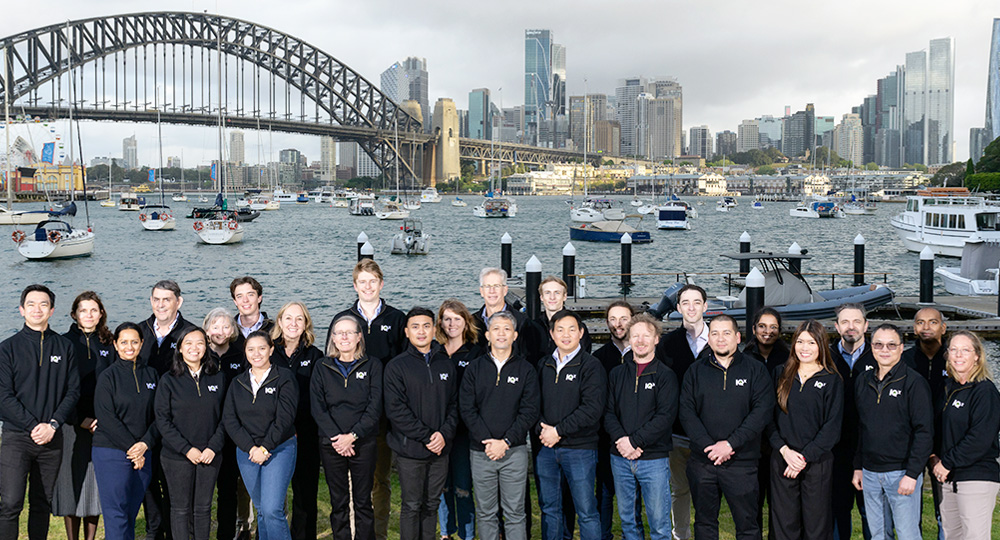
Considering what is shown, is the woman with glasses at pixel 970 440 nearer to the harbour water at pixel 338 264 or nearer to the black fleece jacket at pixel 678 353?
the black fleece jacket at pixel 678 353

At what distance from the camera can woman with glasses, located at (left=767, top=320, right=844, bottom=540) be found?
4430 mm

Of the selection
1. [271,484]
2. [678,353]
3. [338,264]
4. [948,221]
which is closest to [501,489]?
[271,484]

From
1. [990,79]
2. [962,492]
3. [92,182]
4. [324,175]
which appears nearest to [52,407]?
[962,492]

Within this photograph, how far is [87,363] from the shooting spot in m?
4.93

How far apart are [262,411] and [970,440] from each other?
12.4ft

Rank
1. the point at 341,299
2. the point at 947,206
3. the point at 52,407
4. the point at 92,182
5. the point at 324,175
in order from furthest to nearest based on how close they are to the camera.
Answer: the point at 324,175
the point at 92,182
the point at 947,206
the point at 341,299
the point at 52,407

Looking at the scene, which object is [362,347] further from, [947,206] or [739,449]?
[947,206]

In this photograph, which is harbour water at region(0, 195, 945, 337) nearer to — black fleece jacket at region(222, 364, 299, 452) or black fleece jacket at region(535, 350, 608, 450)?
black fleece jacket at region(222, 364, 299, 452)

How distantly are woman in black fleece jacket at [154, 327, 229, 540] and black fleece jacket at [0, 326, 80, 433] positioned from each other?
0.65 m

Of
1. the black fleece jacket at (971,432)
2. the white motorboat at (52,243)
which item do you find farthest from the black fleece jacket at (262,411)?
the white motorboat at (52,243)

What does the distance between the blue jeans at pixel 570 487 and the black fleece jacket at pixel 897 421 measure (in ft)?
4.91

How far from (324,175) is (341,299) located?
168917 mm

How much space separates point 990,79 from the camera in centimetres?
11294

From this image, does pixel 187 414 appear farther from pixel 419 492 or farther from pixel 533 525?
pixel 533 525
